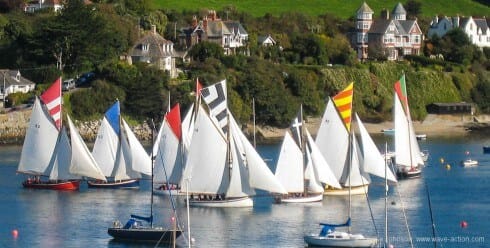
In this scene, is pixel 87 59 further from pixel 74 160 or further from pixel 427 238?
pixel 427 238

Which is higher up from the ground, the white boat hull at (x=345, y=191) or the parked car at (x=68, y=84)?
the parked car at (x=68, y=84)

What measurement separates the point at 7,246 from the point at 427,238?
19.4 meters

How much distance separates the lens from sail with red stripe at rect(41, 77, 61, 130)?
9312 cm

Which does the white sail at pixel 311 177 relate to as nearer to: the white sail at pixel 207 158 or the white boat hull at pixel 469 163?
the white sail at pixel 207 158

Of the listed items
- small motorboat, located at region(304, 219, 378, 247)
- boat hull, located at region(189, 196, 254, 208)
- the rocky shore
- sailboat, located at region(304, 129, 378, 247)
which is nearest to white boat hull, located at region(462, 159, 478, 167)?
the rocky shore

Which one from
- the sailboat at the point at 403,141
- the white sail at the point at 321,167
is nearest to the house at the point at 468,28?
the sailboat at the point at 403,141

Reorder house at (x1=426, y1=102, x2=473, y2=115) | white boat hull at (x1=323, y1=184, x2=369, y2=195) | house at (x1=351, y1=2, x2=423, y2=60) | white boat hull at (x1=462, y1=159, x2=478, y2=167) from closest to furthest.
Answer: white boat hull at (x1=323, y1=184, x2=369, y2=195), white boat hull at (x1=462, y1=159, x2=478, y2=167), house at (x1=426, y1=102, x2=473, y2=115), house at (x1=351, y1=2, x2=423, y2=60)

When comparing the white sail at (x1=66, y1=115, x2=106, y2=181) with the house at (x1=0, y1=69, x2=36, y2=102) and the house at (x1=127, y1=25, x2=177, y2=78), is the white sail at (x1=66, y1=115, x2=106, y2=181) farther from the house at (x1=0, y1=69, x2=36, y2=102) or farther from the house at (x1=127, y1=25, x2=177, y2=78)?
the house at (x1=127, y1=25, x2=177, y2=78)

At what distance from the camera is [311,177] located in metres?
83.4

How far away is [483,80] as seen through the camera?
164750 millimetres

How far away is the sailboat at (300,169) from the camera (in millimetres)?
82125

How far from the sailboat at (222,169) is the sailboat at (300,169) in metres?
2.60

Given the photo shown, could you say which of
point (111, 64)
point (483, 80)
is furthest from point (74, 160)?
point (483, 80)

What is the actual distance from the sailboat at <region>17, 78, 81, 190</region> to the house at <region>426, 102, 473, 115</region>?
6815cm
